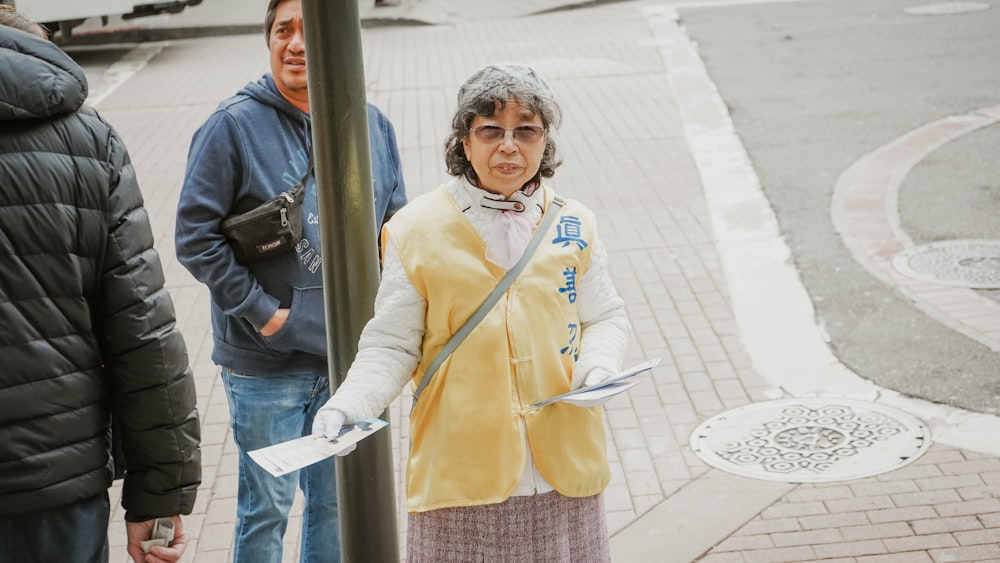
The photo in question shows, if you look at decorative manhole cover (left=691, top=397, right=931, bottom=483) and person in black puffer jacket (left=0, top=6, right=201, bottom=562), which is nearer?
person in black puffer jacket (left=0, top=6, right=201, bottom=562)

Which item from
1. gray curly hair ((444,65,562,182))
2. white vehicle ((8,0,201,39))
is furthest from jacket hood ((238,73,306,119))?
white vehicle ((8,0,201,39))

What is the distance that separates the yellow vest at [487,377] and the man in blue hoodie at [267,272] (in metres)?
0.80

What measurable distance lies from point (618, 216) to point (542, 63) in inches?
233

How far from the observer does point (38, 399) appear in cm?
276

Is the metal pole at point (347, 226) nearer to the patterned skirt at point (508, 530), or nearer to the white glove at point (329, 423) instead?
the patterned skirt at point (508, 530)

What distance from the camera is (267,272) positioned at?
3912mm

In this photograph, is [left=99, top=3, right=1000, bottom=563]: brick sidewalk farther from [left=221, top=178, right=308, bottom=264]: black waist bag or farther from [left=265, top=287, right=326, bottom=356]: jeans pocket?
[left=221, top=178, right=308, bottom=264]: black waist bag

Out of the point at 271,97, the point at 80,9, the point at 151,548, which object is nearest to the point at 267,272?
the point at 271,97

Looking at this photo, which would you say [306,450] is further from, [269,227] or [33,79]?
[269,227]

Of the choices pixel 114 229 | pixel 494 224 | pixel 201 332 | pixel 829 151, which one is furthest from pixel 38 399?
pixel 829 151

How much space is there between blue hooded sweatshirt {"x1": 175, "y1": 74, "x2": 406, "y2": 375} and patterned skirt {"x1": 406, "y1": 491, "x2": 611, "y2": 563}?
0.94m

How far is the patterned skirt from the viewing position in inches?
123

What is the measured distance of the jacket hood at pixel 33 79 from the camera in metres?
2.65

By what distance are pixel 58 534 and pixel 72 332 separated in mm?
453
